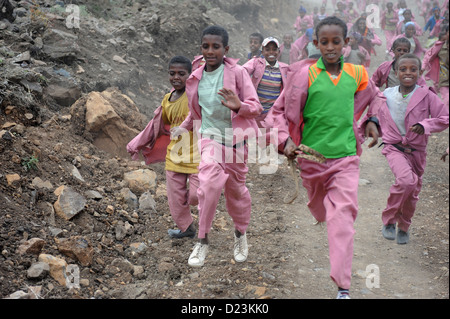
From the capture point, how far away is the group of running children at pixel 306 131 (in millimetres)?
3295

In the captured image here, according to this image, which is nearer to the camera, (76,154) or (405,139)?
(405,139)

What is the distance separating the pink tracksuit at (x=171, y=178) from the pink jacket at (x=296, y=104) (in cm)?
135

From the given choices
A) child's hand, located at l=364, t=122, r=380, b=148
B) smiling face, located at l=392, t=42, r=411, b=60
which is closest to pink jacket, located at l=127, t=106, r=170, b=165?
child's hand, located at l=364, t=122, r=380, b=148

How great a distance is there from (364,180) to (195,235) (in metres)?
3.36

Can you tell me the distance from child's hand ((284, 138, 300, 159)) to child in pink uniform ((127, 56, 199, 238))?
1.42 metres

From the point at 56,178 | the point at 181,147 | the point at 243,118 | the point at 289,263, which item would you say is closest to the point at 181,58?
the point at 181,147

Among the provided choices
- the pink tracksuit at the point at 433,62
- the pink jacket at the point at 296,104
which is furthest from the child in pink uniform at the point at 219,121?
the pink tracksuit at the point at 433,62

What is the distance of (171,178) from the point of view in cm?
451

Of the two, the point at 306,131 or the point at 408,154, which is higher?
the point at 306,131

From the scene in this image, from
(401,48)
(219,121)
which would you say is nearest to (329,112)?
(219,121)

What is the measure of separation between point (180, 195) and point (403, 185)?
2167 mm

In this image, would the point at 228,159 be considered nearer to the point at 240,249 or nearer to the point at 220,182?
the point at 220,182

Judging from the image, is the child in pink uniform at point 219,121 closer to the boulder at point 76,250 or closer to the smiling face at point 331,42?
the smiling face at point 331,42

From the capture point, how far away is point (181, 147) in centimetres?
449
